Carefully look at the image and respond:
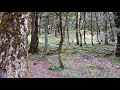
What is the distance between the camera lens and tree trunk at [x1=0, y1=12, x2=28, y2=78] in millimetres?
3676

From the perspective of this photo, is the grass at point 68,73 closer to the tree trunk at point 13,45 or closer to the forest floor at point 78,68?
the forest floor at point 78,68

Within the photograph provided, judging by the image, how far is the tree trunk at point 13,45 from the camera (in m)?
3.68

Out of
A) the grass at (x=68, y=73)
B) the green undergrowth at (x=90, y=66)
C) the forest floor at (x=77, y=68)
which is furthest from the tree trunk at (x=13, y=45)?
the green undergrowth at (x=90, y=66)

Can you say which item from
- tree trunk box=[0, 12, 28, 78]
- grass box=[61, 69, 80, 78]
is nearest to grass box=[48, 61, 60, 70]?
grass box=[61, 69, 80, 78]

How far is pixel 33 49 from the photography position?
1925cm

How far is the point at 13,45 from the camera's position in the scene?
371cm

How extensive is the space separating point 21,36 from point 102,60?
14.5 metres

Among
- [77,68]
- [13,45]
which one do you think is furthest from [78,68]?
[13,45]
